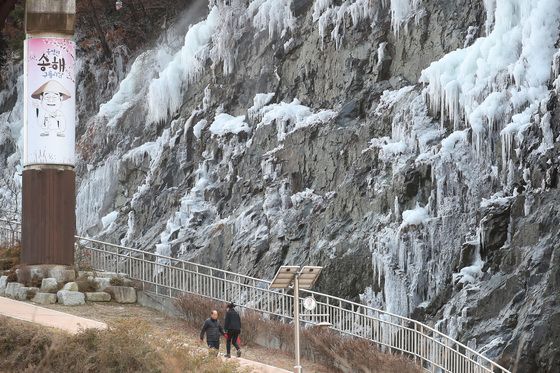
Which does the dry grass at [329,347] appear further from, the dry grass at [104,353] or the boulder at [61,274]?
the dry grass at [104,353]

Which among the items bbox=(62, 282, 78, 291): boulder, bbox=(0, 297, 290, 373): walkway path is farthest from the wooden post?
bbox=(0, 297, 290, 373): walkway path

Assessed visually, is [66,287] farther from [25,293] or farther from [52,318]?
[52,318]

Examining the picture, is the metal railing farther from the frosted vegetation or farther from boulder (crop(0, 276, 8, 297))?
the frosted vegetation

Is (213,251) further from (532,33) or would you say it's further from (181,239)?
(532,33)

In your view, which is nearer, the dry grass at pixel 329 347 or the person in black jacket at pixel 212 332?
the person in black jacket at pixel 212 332

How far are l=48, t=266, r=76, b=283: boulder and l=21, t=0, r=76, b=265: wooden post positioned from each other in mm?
249

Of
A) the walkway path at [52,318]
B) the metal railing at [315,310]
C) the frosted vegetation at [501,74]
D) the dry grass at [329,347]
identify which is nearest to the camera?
the walkway path at [52,318]

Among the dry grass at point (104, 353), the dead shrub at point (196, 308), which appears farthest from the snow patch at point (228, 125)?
the dry grass at point (104, 353)

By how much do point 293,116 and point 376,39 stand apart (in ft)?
12.2

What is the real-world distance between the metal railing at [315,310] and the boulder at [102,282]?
3.06ft

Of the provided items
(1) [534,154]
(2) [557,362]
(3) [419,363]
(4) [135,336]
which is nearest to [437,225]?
(1) [534,154]

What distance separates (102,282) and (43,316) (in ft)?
15.5

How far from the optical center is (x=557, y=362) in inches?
1443

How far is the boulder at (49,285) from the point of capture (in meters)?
37.0
